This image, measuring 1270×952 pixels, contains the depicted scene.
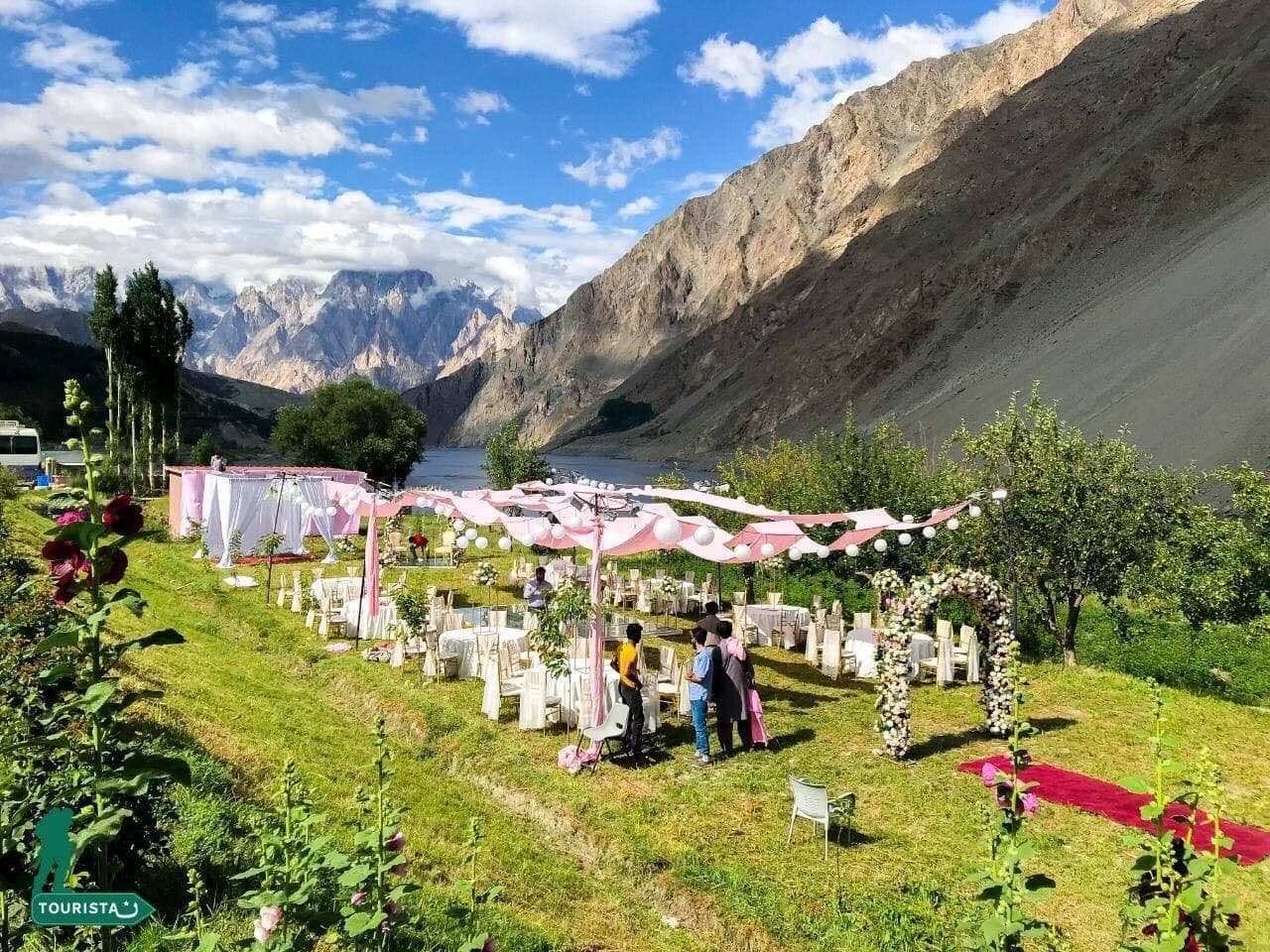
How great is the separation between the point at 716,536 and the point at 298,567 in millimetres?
17248

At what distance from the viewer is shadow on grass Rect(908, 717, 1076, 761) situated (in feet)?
37.4

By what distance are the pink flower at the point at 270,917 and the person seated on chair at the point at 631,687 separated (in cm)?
732

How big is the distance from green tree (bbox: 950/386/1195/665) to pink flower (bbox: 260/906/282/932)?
1618 cm

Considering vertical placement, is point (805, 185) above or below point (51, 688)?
above

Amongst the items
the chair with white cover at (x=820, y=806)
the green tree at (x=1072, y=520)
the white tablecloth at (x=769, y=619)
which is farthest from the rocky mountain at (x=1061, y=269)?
the chair with white cover at (x=820, y=806)

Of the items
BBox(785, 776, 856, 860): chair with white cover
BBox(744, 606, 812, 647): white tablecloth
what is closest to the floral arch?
BBox(785, 776, 856, 860): chair with white cover

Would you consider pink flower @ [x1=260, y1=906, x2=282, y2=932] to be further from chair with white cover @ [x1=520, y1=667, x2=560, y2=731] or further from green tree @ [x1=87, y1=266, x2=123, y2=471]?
green tree @ [x1=87, y1=266, x2=123, y2=471]

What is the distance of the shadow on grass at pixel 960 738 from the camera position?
11.4 metres

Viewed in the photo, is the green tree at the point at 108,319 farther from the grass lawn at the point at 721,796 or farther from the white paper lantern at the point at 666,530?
the white paper lantern at the point at 666,530

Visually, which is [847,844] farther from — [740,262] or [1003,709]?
[740,262]

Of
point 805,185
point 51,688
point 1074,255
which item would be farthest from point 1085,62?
point 51,688

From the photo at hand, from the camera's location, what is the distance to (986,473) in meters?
18.1

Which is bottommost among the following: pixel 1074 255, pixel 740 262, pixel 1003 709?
pixel 1003 709

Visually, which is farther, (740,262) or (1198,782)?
(740,262)
